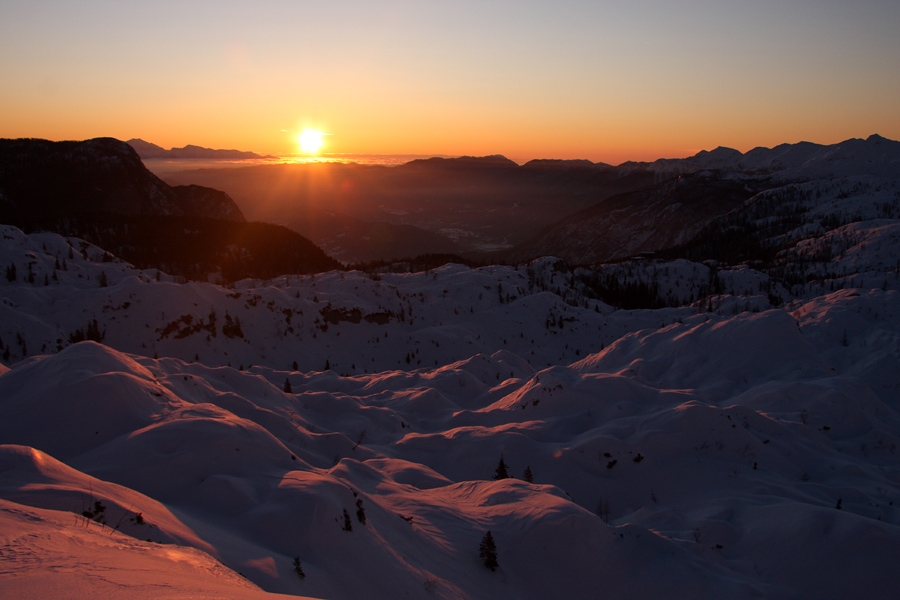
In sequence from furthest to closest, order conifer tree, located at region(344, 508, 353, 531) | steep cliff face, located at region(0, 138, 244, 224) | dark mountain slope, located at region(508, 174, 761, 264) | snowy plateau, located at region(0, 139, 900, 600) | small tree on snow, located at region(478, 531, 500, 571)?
dark mountain slope, located at region(508, 174, 761, 264) → steep cliff face, located at region(0, 138, 244, 224) → small tree on snow, located at region(478, 531, 500, 571) → conifer tree, located at region(344, 508, 353, 531) → snowy plateau, located at region(0, 139, 900, 600)

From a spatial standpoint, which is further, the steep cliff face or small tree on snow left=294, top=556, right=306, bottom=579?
the steep cliff face

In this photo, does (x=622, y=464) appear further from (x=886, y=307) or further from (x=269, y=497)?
(x=886, y=307)

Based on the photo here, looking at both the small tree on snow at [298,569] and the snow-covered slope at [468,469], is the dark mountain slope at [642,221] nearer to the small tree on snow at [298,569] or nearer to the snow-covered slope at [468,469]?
the snow-covered slope at [468,469]

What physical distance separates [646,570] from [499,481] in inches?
94.6

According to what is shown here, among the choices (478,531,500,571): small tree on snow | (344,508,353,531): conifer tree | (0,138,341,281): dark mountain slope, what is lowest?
(478,531,500,571): small tree on snow

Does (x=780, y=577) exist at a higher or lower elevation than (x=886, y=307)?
lower

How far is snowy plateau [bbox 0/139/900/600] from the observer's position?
3.54 m

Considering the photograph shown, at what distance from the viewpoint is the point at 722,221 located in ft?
343

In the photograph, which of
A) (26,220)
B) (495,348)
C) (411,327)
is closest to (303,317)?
(411,327)

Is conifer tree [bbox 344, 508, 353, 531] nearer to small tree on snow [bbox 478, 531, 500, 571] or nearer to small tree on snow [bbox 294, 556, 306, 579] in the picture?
small tree on snow [bbox 294, 556, 306, 579]

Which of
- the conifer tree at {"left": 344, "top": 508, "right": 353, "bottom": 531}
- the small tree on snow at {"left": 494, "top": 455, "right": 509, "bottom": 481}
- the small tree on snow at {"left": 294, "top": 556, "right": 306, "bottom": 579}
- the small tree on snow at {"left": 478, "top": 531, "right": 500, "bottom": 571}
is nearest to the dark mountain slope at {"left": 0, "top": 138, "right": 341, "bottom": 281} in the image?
the small tree on snow at {"left": 494, "top": 455, "right": 509, "bottom": 481}

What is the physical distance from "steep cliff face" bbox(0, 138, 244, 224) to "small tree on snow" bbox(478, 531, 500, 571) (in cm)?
5795

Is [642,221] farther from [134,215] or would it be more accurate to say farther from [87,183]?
[87,183]

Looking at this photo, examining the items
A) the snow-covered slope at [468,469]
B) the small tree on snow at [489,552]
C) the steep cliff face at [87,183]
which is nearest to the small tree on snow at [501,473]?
the snow-covered slope at [468,469]
